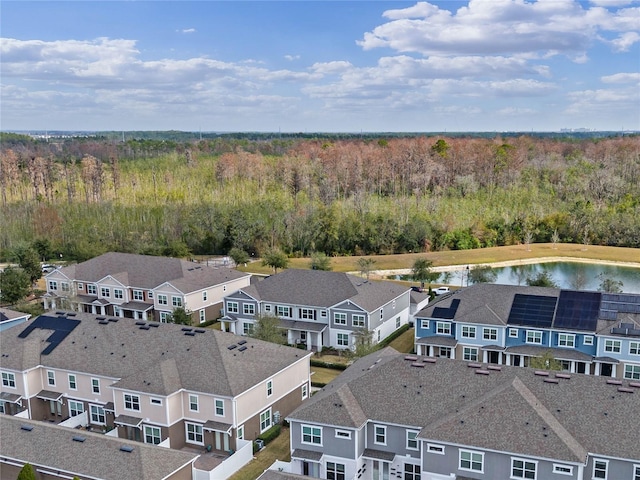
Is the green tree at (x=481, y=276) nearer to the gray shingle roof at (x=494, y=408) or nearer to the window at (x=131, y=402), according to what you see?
the gray shingle roof at (x=494, y=408)

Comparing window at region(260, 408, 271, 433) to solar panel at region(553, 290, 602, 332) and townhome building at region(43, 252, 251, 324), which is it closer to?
solar panel at region(553, 290, 602, 332)

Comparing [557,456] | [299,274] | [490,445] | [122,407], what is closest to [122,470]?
[122,407]

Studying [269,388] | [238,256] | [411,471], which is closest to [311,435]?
[411,471]

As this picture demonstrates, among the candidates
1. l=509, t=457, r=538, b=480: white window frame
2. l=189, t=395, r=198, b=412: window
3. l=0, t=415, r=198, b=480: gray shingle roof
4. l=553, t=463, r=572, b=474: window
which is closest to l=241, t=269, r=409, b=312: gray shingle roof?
l=189, t=395, r=198, b=412: window

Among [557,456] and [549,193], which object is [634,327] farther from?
[549,193]

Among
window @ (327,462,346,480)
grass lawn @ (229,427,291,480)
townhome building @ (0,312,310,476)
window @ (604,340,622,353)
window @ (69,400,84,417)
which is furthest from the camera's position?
window @ (604,340,622,353)

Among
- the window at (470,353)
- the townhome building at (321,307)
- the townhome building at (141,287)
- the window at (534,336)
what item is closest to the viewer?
the window at (534,336)

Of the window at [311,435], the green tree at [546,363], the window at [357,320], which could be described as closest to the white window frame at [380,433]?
the window at [311,435]
